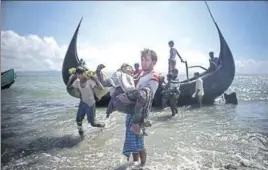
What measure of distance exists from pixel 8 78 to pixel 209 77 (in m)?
1.67

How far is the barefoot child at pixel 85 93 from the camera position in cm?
226

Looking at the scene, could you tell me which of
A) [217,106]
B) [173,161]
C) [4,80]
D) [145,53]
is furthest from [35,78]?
[217,106]

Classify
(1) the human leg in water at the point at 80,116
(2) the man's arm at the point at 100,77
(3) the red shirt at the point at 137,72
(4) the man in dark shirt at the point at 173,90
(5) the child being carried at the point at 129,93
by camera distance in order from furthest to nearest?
(1) the human leg in water at the point at 80,116 < (4) the man in dark shirt at the point at 173,90 < (2) the man's arm at the point at 100,77 < (3) the red shirt at the point at 137,72 < (5) the child being carried at the point at 129,93

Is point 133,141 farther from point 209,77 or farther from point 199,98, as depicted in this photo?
point 209,77

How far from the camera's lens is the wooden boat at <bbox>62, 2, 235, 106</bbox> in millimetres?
2266

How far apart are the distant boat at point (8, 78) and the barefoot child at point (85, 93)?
490 mm

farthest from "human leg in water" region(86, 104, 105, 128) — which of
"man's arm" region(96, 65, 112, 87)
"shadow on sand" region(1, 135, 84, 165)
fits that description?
"man's arm" region(96, 65, 112, 87)

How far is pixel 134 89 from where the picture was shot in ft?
6.14

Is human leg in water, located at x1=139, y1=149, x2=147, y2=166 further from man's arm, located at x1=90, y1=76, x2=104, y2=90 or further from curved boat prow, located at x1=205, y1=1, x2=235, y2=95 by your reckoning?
curved boat prow, located at x1=205, y1=1, x2=235, y2=95

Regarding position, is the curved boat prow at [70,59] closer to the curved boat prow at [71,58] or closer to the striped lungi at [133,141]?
the curved boat prow at [71,58]

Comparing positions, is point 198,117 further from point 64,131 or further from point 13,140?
point 13,140

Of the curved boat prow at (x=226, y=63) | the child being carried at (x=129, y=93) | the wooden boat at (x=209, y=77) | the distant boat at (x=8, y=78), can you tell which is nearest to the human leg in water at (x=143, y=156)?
the child being carried at (x=129, y=93)

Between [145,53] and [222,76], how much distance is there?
822 mm

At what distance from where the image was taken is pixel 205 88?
8.11 ft
